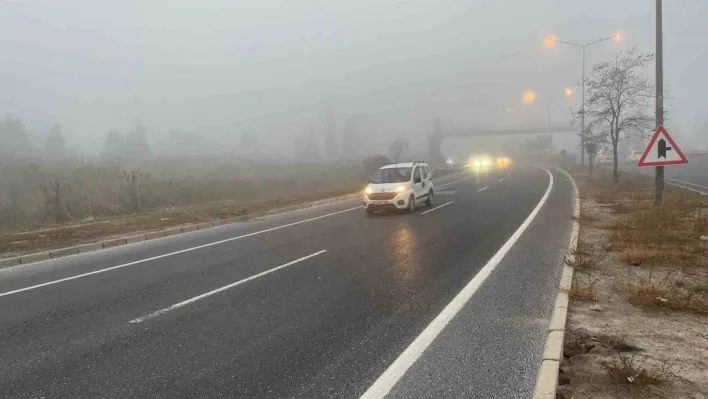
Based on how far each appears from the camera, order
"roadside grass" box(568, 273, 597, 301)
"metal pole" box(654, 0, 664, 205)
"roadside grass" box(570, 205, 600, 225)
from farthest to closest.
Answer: "metal pole" box(654, 0, 664, 205) → "roadside grass" box(570, 205, 600, 225) → "roadside grass" box(568, 273, 597, 301)

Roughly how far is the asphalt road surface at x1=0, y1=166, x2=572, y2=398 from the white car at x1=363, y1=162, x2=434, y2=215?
16.1 ft

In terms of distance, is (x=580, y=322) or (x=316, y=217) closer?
(x=580, y=322)

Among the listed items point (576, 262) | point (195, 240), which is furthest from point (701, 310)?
point (195, 240)

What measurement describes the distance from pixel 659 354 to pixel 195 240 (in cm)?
1077

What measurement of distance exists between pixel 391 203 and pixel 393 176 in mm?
1527

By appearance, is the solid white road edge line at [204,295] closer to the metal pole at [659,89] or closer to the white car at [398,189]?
the white car at [398,189]

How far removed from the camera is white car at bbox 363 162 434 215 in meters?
15.4

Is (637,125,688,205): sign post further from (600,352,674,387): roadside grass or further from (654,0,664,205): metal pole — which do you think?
(600,352,674,387): roadside grass

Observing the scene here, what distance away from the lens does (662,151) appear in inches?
429

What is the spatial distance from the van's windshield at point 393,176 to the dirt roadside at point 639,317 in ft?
24.8

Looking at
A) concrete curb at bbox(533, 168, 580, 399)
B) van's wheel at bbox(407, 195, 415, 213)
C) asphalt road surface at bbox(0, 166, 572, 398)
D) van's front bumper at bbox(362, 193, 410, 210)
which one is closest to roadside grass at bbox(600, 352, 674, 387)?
concrete curb at bbox(533, 168, 580, 399)

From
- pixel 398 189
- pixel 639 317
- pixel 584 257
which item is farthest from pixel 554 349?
pixel 398 189

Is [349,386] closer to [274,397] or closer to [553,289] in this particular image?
[274,397]

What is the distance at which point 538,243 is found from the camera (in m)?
9.37
